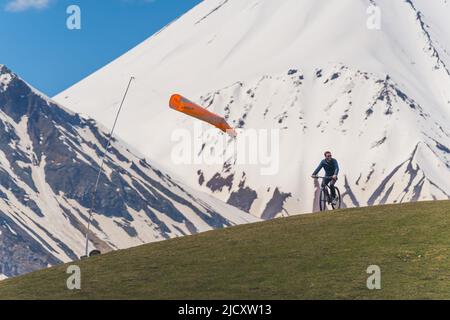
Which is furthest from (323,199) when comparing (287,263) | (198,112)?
(287,263)

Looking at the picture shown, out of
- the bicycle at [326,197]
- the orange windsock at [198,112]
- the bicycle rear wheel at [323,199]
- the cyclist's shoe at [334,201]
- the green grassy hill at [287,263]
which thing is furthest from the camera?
the cyclist's shoe at [334,201]

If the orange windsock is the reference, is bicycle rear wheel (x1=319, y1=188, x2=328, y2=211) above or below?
below

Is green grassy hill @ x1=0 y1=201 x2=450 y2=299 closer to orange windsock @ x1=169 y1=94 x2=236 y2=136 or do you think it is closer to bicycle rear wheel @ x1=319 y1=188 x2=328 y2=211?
bicycle rear wheel @ x1=319 y1=188 x2=328 y2=211

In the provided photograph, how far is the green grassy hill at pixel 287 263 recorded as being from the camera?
4044cm

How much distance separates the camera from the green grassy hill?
4044 cm

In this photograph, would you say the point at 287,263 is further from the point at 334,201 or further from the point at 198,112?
the point at 334,201

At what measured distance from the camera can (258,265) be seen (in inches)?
1762

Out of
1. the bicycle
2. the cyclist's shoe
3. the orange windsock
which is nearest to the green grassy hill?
the bicycle

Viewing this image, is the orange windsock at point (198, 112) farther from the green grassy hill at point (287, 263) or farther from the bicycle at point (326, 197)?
the bicycle at point (326, 197)

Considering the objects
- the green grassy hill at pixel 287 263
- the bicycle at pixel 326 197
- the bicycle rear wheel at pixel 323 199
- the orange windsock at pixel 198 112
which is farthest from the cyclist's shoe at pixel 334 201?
the orange windsock at pixel 198 112
